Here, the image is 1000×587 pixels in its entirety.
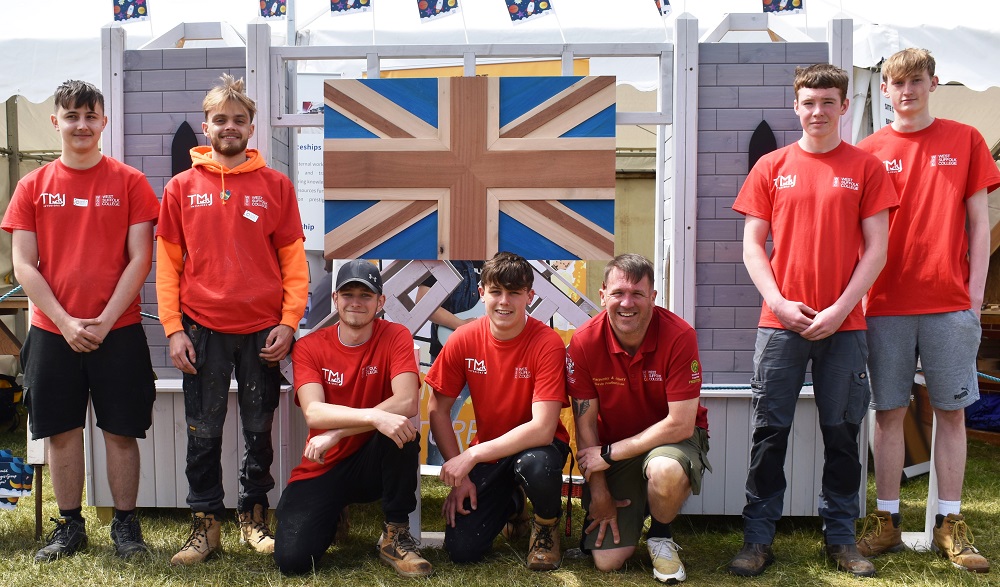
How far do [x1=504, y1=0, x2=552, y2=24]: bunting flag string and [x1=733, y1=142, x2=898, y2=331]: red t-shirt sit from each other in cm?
282

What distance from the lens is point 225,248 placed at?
2.72 meters

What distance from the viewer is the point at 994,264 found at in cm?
582

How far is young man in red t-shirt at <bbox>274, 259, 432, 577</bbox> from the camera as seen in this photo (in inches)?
103

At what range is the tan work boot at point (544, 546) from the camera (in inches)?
105

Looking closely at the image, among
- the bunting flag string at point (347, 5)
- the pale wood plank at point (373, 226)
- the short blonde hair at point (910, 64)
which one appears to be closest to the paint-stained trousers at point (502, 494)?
the pale wood plank at point (373, 226)

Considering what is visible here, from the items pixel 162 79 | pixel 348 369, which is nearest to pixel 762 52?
pixel 348 369

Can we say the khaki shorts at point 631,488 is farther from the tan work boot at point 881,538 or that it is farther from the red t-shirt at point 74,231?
the red t-shirt at point 74,231

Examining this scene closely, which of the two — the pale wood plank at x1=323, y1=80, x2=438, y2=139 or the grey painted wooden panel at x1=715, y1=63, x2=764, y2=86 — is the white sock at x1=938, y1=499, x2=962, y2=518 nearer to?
the grey painted wooden panel at x1=715, y1=63, x2=764, y2=86

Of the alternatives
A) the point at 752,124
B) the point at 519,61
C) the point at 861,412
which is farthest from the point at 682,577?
the point at 519,61

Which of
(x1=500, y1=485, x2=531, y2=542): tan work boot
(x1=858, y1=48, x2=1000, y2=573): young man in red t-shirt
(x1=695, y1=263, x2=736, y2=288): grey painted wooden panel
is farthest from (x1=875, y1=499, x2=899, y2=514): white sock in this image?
(x1=500, y1=485, x2=531, y2=542): tan work boot

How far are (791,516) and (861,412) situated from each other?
950 mm

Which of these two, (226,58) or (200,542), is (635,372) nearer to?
(200,542)

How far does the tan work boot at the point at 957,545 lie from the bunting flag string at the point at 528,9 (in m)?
3.67

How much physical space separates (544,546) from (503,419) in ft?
1.48
